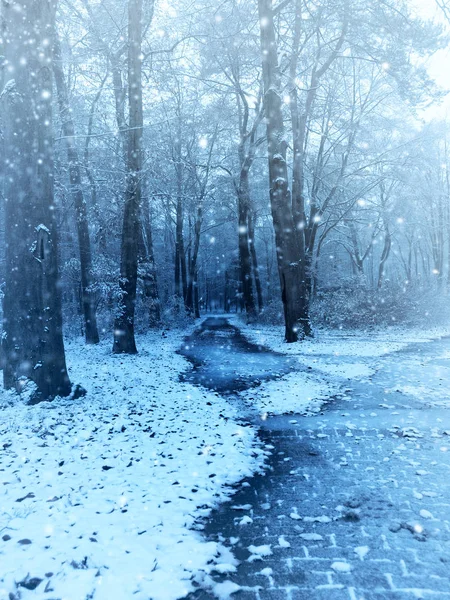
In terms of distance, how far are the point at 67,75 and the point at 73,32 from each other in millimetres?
1973

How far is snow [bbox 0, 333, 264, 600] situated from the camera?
2922mm

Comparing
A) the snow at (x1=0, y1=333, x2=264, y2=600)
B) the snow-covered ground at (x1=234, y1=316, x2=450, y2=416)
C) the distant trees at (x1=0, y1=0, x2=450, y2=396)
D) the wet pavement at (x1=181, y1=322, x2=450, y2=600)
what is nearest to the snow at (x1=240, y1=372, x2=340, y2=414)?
the snow-covered ground at (x1=234, y1=316, x2=450, y2=416)

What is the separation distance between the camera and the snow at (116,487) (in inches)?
115

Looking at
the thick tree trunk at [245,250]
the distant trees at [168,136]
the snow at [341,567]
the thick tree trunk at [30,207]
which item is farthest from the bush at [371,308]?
the snow at [341,567]

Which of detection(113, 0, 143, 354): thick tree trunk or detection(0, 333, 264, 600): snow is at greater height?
detection(113, 0, 143, 354): thick tree trunk

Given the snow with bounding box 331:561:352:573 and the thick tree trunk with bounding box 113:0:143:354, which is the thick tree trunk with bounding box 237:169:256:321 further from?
the snow with bounding box 331:561:352:573

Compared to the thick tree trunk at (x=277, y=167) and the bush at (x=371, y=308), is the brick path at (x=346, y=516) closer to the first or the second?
the thick tree trunk at (x=277, y=167)

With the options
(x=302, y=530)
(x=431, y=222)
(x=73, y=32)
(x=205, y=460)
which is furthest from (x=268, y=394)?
(x=431, y=222)

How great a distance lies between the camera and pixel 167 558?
311 centimetres

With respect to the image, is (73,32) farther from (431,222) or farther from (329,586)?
(431,222)

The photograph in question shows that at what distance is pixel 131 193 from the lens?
42.3 ft

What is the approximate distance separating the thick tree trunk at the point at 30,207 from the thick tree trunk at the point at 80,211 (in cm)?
637

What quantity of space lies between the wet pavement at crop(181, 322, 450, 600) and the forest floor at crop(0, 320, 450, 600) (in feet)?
0.05

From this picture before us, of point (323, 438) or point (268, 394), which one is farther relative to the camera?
point (268, 394)
